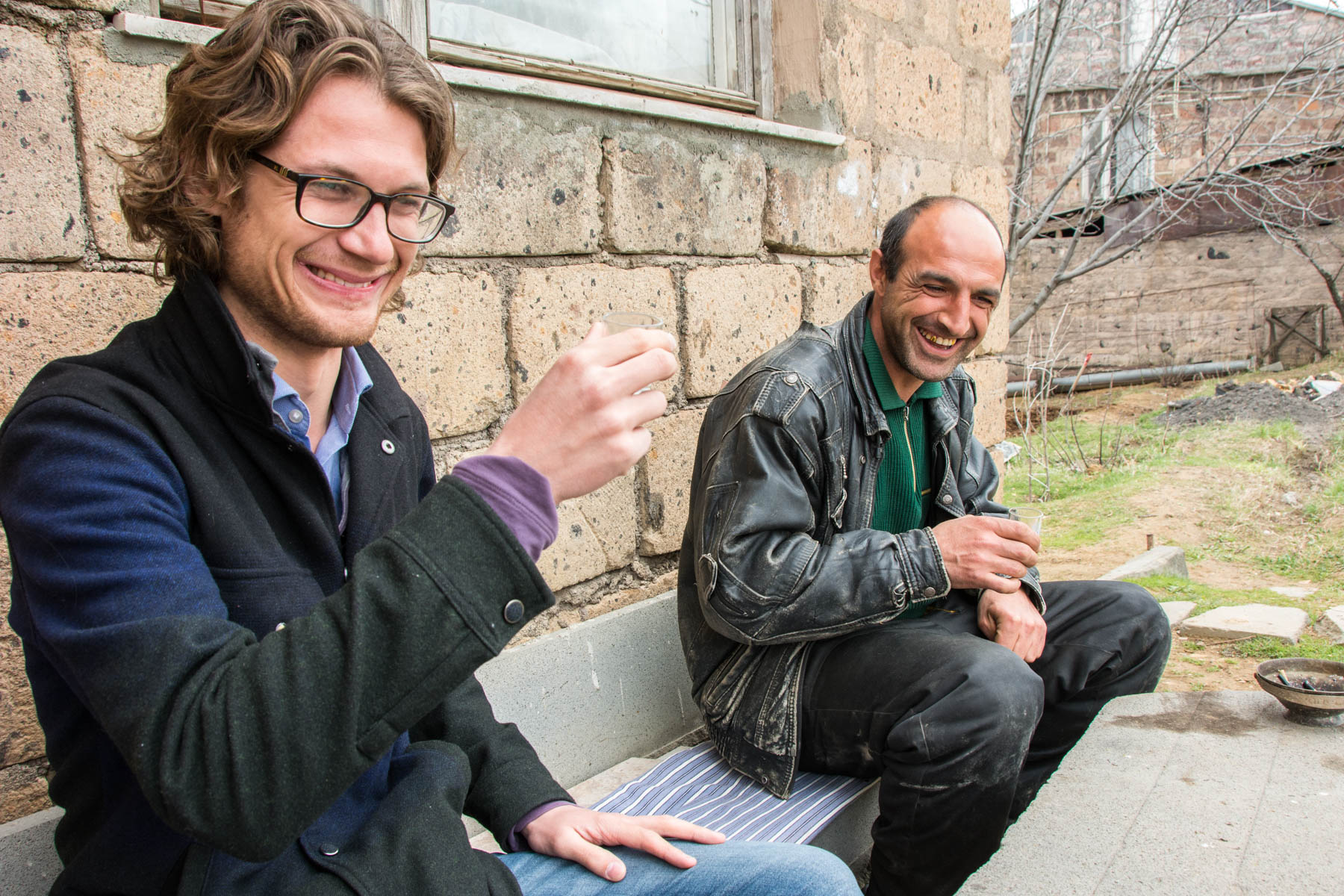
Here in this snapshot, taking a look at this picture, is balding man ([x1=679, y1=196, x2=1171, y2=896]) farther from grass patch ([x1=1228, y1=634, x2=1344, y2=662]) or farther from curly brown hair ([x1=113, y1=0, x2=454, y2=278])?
grass patch ([x1=1228, y1=634, x2=1344, y2=662])

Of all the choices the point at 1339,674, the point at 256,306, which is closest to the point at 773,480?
the point at 256,306

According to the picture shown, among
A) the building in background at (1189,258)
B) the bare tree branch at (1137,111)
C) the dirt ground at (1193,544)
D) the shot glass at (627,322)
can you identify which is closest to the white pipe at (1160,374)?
the building in background at (1189,258)

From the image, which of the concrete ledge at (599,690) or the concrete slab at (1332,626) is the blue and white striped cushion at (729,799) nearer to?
the concrete ledge at (599,690)

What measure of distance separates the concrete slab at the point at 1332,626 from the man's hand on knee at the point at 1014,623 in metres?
2.22

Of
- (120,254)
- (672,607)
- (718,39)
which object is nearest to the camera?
(120,254)

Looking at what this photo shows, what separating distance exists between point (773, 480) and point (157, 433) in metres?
1.33

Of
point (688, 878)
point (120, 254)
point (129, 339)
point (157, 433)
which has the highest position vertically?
point (120, 254)

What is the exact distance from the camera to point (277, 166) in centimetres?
127

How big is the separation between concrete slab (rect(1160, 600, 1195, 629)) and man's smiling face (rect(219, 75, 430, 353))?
3.85 m

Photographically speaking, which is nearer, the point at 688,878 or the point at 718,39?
the point at 688,878

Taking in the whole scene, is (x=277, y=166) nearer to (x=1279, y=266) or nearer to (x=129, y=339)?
(x=129, y=339)

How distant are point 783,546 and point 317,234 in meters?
1.23

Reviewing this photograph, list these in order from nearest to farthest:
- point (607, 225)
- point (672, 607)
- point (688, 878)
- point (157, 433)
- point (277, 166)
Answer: point (157, 433) < point (277, 166) < point (688, 878) < point (607, 225) < point (672, 607)

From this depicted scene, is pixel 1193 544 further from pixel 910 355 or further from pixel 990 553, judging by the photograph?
pixel 990 553
